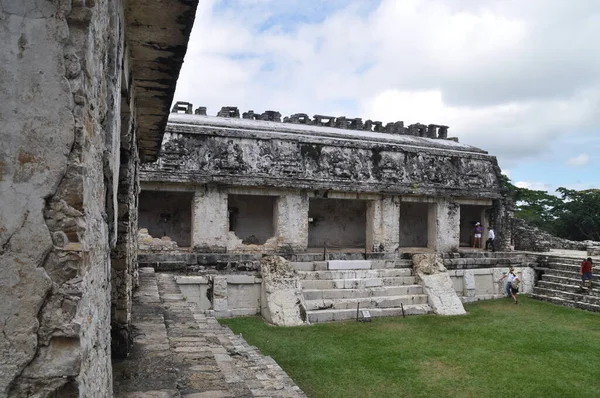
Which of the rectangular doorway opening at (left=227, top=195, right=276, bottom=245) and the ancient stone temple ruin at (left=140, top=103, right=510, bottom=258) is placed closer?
the ancient stone temple ruin at (left=140, top=103, right=510, bottom=258)

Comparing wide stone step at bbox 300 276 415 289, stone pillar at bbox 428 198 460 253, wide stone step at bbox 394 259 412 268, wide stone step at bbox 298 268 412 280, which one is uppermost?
stone pillar at bbox 428 198 460 253

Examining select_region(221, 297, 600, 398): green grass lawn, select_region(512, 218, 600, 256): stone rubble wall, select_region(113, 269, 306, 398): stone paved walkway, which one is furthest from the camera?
select_region(512, 218, 600, 256): stone rubble wall

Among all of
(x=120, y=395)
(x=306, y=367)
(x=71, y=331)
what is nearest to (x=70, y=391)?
(x=71, y=331)

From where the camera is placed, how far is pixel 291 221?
13242mm

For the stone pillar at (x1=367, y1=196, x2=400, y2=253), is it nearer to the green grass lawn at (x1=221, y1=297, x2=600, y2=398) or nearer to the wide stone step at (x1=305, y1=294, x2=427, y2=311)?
the wide stone step at (x1=305, y1=294, x2=427, y2=311)

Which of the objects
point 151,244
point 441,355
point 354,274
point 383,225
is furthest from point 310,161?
point 441,355

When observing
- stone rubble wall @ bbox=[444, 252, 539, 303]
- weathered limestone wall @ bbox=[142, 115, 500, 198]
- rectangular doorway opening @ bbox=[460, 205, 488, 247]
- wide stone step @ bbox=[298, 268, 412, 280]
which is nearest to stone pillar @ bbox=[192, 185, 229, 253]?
weathered limestone wall @ bbox=[142, 115, 500, 198]

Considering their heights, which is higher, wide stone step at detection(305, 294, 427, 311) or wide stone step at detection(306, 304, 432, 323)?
wide stone step at detection(305, 294, 427, 311)

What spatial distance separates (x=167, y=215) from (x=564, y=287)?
11400 millimetres

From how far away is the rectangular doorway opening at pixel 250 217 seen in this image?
15828mm

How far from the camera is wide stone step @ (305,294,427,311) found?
9.71m

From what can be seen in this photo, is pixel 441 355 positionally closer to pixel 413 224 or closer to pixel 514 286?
pixel 514 286

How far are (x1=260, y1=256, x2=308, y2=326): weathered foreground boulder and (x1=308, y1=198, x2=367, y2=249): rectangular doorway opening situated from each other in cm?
693

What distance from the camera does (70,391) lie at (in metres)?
1.52
